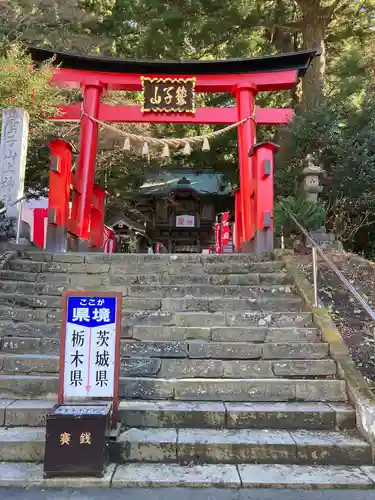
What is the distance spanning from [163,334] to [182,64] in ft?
22.6

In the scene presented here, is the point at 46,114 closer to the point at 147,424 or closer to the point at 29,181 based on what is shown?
the point at 29,181

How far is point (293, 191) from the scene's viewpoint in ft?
31.4

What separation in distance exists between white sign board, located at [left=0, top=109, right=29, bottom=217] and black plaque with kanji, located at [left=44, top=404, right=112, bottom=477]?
549cm

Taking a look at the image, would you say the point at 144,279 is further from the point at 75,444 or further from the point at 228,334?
the point at 75,444

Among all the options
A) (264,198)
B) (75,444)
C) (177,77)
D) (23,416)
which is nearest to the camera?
(75,444)

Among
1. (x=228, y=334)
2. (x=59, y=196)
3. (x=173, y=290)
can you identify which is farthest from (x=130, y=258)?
(x=228, y=334)

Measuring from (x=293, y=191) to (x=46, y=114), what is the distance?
5827 mm

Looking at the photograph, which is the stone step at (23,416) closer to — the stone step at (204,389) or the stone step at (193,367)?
the stone step at (204,389)

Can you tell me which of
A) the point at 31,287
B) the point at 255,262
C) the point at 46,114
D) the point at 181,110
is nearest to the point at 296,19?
the point at 181,110

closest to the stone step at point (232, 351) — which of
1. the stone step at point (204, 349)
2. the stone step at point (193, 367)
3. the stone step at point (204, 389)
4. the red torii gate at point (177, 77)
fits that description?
the stone step at point (204, 349)

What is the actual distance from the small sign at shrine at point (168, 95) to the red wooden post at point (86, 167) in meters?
1.08

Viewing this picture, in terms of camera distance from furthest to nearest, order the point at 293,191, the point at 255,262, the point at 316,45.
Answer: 1. the point at 316,45
2. the point at 293,191
3. the point at 255,262

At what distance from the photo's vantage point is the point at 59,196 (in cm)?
776

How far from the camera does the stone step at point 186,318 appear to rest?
5.09 metres
